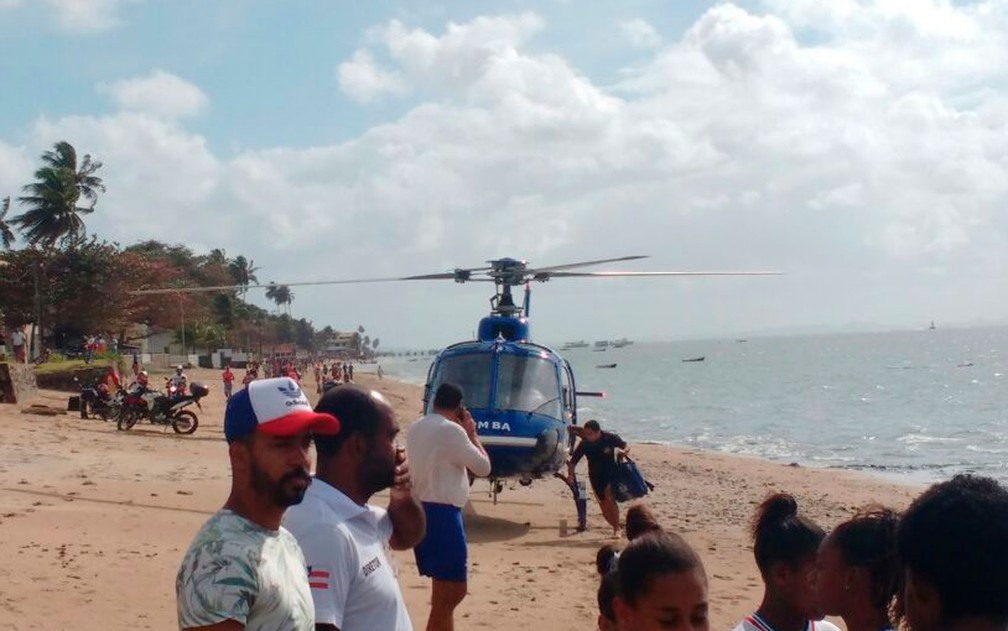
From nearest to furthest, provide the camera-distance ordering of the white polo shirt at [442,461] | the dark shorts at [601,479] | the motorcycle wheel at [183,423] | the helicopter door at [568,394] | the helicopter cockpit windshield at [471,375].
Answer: the white polo shirt at [442,461] < the dark shorts at [601,479] < the helicopter cockpit windshield at [471,375] < the helicopter door at [568,394] < the motorcycle wheel at [183,423]

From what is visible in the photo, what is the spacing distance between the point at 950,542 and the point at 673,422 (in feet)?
143

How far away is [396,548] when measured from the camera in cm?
368

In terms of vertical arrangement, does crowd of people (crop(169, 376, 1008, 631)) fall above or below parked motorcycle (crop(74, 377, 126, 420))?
above

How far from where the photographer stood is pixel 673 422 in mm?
44906

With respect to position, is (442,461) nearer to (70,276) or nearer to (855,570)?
(855,570)

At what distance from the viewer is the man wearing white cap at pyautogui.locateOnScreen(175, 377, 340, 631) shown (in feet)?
8.32

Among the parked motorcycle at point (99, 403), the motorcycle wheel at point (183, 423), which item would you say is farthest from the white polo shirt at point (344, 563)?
the parked motorcycle at point (99, 403)

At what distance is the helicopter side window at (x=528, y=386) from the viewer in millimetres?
12227

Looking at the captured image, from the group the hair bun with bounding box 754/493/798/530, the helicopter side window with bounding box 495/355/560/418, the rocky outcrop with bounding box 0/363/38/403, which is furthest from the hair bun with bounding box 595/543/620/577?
the rocky outcrop with bounding box 0/363/38/403

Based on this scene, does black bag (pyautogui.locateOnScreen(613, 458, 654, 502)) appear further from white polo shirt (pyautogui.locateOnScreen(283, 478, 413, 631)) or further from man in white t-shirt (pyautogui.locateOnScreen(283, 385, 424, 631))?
white polo shirt (pyautogui.locateOnScreen(283, 478, 413, 631))

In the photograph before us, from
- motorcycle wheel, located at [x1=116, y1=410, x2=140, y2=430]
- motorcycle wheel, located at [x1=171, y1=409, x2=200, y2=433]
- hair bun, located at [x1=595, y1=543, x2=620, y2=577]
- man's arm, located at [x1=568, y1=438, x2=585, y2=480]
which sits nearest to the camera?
hair bun, located at [x1=595, y1=543, x2=620, y2=577]

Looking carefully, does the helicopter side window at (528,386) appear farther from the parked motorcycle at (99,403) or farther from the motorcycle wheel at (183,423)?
the parked motorcycle at (99,403)

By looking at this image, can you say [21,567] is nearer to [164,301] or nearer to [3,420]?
[3,420]

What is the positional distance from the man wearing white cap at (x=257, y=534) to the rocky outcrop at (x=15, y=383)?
2276 cm
